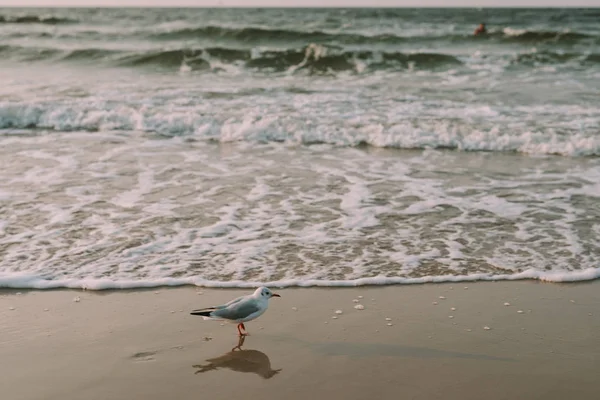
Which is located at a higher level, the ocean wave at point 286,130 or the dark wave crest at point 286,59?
the dark wave crest at point 286,59

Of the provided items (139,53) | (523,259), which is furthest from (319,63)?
(523,259)

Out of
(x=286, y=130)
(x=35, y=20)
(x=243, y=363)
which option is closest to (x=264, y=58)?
Result: (x=286, y=130)

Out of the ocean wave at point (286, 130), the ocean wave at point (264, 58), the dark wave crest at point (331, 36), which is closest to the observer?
the ocean wave at point (286, 130)

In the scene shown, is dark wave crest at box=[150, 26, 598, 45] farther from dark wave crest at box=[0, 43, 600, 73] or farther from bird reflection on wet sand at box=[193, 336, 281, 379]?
bird reflection on wet sand at box=[193, 336, 281, 379]

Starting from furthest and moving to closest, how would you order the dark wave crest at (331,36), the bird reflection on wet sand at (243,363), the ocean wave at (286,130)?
the dark wave crest at (331,36)
the ocean wave at (286,130)
the bird reflection on wet sand at (243,363)

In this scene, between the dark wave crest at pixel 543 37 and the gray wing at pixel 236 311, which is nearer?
the gray wing at pixel 236 311

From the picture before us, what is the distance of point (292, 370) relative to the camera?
14.0ft

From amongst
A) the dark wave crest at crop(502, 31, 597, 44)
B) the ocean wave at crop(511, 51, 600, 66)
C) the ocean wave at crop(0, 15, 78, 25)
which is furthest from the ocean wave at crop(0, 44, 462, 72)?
the ocean wave at crop(0, 15, 78, 25)

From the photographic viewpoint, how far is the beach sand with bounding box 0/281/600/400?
4.06m

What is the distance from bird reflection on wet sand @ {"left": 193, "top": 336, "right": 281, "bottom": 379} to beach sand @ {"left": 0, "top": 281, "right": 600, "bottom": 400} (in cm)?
1

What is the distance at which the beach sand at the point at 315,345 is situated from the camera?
4.06 m

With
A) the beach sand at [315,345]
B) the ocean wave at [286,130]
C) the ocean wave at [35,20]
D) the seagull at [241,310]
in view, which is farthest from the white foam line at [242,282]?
the ocean wave at [35,20]

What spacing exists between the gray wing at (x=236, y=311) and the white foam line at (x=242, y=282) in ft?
3.11

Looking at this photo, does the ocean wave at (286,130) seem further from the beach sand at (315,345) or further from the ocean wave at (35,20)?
the ocean wave at (35,20)
